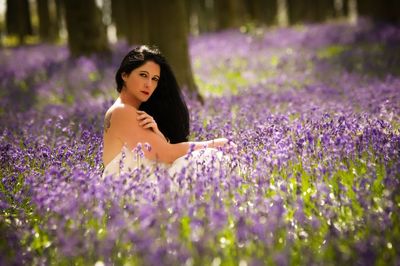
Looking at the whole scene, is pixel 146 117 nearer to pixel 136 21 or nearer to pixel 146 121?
pixel 146 121

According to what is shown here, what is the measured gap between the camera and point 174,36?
9.35 meters

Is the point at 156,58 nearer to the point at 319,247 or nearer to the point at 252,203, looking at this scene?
the point at 252,203

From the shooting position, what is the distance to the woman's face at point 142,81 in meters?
4.75

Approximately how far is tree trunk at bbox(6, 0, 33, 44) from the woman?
85.5 ft

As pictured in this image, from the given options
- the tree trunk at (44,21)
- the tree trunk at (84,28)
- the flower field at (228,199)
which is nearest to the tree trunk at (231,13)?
the tree trunk at (84,28)

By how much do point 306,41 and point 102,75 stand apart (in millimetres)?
7384

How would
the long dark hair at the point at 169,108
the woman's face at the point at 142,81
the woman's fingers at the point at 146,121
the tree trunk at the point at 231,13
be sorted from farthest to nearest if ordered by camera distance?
the tree trunk at the point at 231,13 → the long dark hair at the point at 169,108 → the woman's face at the point at 142,81 → the woman's fingers at the point at 146,121

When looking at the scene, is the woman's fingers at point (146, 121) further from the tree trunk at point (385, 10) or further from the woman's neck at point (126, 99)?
the tree trunk at point (385, 10)

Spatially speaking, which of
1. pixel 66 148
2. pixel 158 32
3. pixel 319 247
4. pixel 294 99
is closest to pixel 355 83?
pixel 294 99

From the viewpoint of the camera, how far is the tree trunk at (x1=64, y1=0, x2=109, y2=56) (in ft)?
46.1

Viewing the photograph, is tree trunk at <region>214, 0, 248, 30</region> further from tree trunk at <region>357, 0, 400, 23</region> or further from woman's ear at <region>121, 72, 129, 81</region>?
woman's ear at <region>121, 72, 129, 81</region>

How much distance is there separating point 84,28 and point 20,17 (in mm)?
16644

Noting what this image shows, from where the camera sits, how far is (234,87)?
10.9 metres

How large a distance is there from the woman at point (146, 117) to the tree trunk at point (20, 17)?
85.5 ft
